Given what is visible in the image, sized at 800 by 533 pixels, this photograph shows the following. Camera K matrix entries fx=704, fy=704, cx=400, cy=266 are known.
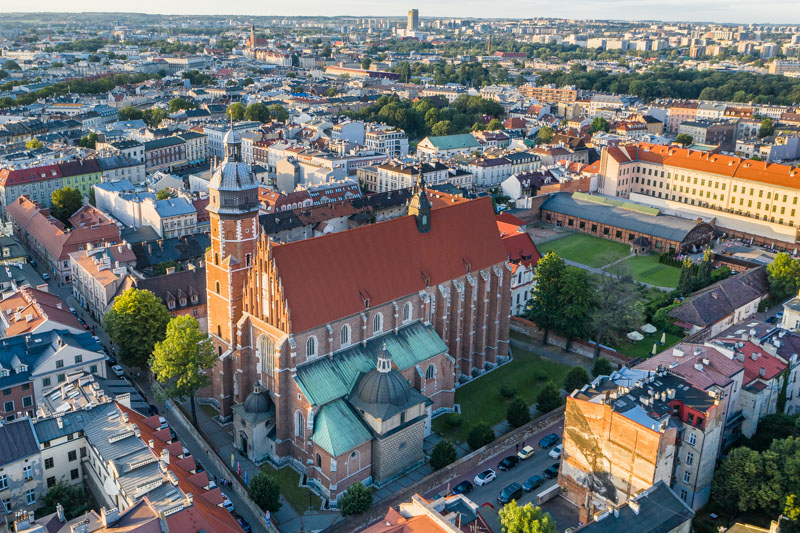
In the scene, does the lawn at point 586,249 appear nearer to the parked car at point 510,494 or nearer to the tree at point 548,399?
the tree at point 548,399

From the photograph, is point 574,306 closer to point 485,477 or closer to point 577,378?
point 577,378

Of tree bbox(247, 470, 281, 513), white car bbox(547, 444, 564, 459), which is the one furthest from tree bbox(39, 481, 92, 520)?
white car bbox(547, 444, 564, 459)

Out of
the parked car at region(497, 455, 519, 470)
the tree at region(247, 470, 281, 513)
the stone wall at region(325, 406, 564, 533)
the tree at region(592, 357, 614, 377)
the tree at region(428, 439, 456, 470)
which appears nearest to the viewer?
the tree at region(247, 470, 281, 513)

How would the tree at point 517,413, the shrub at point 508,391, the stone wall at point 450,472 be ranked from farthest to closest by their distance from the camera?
the shrub at point 508,391, the tree at point 517,413, the stone wall at point 450,472

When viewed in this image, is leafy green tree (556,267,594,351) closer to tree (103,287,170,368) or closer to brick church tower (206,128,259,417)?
brick church tower (206,128,259,417)

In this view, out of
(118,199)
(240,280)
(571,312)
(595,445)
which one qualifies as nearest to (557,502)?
(595,445)

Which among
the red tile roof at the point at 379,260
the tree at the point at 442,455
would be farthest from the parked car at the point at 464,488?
the red tile roof at the point at 379,260

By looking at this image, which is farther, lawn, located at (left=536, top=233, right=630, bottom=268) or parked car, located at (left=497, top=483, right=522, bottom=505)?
lawn, located at (left=536, top=233, right=630, bottom=268)
